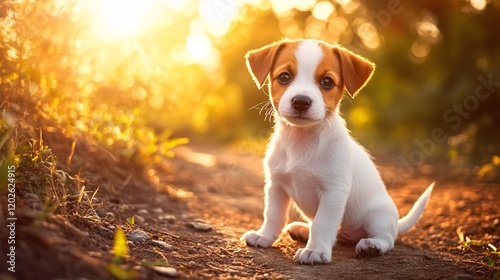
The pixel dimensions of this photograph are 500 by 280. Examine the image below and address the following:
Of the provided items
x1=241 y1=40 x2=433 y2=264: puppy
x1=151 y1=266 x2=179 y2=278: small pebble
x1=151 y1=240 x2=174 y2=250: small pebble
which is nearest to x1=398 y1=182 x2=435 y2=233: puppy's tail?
x1=241 y1=40 x2=433 y2=264: puppy

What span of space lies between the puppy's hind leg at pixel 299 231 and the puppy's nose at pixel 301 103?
1.33 m

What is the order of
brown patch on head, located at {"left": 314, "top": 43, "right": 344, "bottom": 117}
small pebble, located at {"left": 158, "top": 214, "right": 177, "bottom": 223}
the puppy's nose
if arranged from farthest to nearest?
small pebble, located at {"left": 158, "top": 214, "right": 177, "bottom": 223}, brown patch on head, located at {"left": 314, "top": 43, "right": 344, "bottom": 117}, the puppy's nose

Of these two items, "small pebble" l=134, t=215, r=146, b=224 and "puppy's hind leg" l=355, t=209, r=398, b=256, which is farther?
"small pebble" l=134, t=215, r=146, b=224

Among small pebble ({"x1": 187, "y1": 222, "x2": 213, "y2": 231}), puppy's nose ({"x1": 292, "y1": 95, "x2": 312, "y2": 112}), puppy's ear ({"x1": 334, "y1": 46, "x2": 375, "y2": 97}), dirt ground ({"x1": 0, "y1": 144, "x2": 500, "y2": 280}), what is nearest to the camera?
dirt ground ({"x1": 0, "y1": 144, "x2": 500, "y2": 280})

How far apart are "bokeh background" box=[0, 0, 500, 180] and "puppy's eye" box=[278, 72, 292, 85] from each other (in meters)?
0.47

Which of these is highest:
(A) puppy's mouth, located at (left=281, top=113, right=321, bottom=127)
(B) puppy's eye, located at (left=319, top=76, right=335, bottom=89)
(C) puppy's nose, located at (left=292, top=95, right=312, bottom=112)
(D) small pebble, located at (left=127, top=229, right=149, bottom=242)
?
(B) puppy's eye, located at (left=319, top=76, right=335, bottom=89)

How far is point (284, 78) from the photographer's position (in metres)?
3.93

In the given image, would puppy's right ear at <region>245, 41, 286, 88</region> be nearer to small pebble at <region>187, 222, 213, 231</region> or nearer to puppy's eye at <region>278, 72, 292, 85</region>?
puppy's eye at <region>278, 72, 292, 85</region>

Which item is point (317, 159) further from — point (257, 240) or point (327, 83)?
point (257, 240)

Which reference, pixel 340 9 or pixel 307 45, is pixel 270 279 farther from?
pixel 340 9

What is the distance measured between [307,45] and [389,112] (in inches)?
372

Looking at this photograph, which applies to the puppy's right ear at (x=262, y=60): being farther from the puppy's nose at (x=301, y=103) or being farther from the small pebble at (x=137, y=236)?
the small pebble at (x=137, y=236)

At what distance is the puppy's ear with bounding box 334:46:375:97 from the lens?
4031 mm

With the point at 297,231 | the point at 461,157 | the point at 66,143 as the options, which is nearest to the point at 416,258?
the point at 297,231
